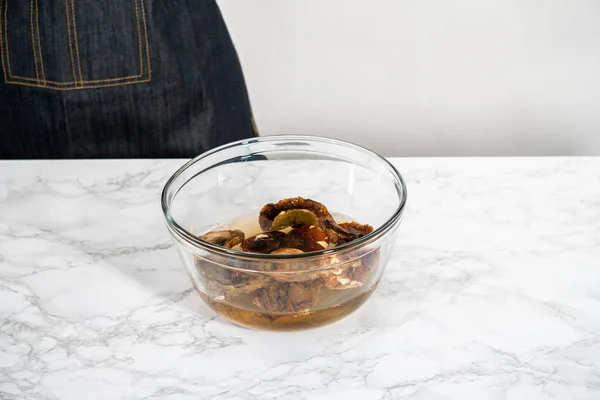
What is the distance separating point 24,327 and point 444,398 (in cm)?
44

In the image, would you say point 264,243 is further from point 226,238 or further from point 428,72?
point 428,72

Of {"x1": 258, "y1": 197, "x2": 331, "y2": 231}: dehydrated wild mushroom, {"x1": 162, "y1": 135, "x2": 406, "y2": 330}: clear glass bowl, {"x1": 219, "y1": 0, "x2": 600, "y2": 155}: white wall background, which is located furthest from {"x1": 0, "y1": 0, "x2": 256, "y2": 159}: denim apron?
{"x1": 258, "y1": 197, "x2": 331, "y2": 231}: dehydrated wild mushroom

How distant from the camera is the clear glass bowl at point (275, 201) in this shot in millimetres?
724

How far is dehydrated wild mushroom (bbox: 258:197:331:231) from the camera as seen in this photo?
2.81ft

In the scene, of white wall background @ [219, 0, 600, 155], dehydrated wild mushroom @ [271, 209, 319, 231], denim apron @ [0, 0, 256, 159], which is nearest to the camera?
dehydrated wild mushroom @ [271, 209, 319, 231]

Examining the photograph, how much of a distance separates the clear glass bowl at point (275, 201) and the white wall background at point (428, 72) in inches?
16.7

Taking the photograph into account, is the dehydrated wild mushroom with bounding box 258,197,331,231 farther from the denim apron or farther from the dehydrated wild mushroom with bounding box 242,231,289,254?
the denim apron

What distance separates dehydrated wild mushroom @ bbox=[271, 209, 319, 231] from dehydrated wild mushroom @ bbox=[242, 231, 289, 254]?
4 centimetres

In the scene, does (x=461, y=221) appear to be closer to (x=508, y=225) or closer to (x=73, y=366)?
(x=508, y=225)

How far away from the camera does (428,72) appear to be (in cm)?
136

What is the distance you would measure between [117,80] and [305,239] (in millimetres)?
584

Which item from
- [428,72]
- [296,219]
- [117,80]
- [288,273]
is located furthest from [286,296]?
[428,72]

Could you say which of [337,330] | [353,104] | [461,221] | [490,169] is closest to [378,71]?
[353,104]

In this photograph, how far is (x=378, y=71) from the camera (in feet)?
4.48
